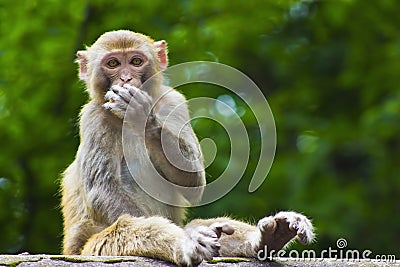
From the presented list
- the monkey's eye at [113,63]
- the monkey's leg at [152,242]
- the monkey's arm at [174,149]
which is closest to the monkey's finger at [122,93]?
the monkey's arm at [174,149]

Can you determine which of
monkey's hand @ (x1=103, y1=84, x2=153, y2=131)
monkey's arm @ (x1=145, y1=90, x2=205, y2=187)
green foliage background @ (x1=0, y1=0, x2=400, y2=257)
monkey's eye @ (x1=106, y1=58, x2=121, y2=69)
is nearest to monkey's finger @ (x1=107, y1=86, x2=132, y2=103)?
monkey's hand @ (x1=103, y1=84, x2=153, y2=131)

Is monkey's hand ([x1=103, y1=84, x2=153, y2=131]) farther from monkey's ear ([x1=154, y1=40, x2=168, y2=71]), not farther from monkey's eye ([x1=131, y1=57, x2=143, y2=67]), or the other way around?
monkey's ear ([x1=154, y1=40, x2=168, y2=71])

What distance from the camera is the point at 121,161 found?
6.27 meters

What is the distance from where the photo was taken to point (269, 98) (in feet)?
40.9

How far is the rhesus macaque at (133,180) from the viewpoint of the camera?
5406 millimetres

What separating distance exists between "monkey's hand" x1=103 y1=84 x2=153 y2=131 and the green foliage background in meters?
3.34

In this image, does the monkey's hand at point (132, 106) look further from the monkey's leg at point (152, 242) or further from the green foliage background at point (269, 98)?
the green foliage background at point (269, 98)

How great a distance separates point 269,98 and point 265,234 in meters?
7.05

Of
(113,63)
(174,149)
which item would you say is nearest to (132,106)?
(174,149)

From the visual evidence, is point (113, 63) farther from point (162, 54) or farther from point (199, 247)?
point (199, 247)

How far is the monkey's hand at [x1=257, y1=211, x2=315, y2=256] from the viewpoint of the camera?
17.6ft

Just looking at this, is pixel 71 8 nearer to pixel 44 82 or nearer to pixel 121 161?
pixel 44 82

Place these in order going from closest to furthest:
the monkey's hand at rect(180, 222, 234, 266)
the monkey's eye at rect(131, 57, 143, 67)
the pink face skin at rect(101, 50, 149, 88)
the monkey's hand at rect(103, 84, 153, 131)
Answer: the monkey's hand at rect(180, 222, 234, 266) < the monkey's hand at rect(103, 84, 153, 131) < the pink face skin at rect(101, 50, 149, 88) < the monkey's eye at rect(131, 57, 143, 67)

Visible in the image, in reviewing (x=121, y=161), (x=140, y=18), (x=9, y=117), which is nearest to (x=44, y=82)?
(x=9, y=117)
